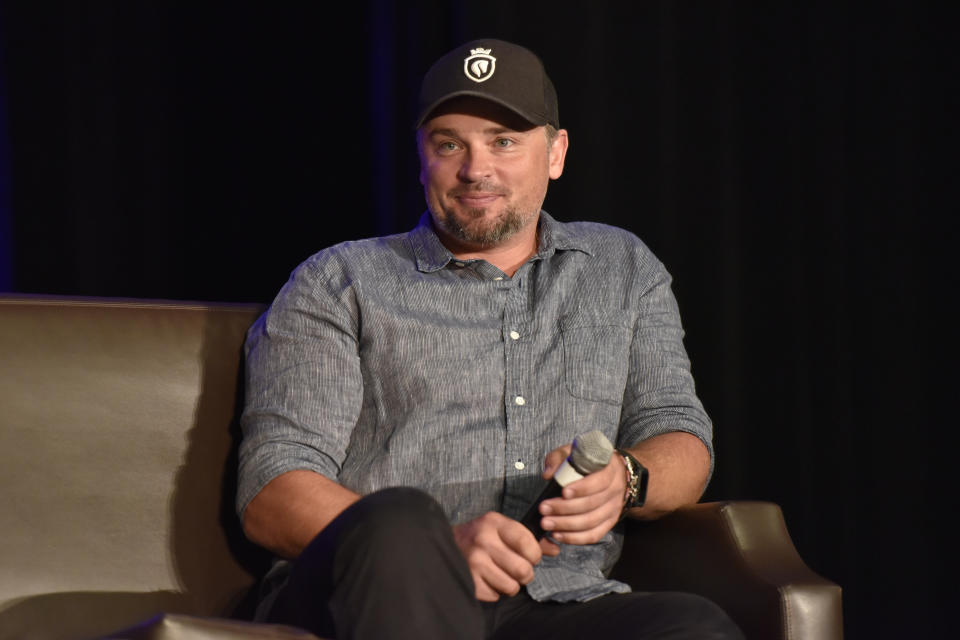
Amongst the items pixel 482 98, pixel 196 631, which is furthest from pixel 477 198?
pixel 196 631

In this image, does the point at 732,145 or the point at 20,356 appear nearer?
the point at 20,356

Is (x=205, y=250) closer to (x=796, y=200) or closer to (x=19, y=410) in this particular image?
(x=19, y=410)

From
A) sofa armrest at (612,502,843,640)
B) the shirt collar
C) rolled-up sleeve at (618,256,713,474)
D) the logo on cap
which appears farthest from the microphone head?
the logo on cap

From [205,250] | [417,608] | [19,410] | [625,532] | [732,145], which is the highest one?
[732,145]

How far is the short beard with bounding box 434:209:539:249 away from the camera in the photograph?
1760mm

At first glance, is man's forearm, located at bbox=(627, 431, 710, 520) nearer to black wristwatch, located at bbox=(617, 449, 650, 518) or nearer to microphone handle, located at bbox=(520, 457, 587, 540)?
black wristwatch, located at bbox=(617, 449, 650, 518)

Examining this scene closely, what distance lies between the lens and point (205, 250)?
2258 millimetres

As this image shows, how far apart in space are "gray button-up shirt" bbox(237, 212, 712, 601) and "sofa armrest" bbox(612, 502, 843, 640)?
2.6 inches

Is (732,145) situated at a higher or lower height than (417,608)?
higher

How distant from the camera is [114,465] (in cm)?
160

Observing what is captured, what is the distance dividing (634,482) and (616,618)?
0.20 m

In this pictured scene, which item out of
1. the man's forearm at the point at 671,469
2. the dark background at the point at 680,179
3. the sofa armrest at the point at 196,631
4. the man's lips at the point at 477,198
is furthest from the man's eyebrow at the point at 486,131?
the sofa armrest at the point at 196,631

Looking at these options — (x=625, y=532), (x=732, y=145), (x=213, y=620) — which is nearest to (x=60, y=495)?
(x=213, y=620)

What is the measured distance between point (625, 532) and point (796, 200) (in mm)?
1150
